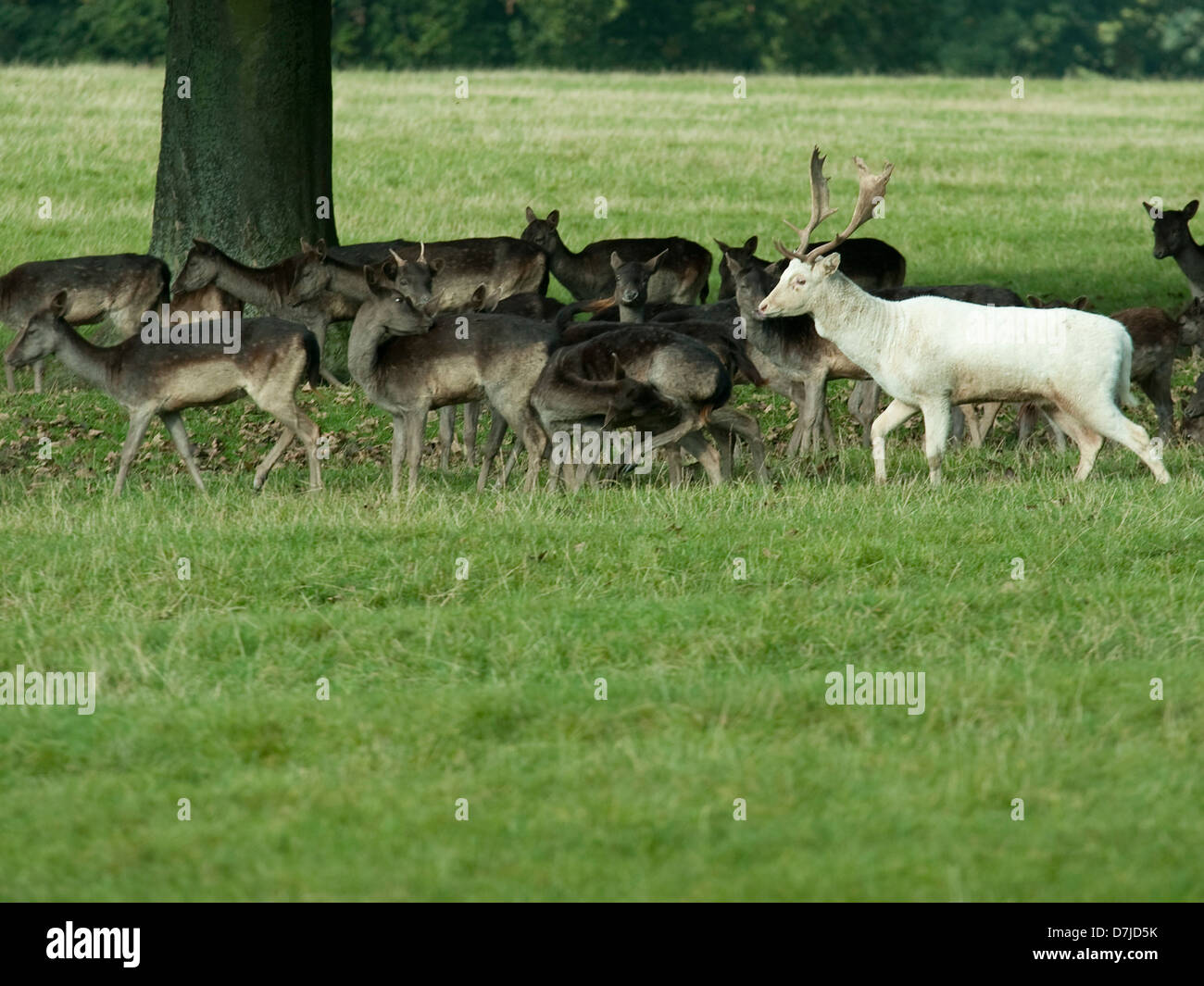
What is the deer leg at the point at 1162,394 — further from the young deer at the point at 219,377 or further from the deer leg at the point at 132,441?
the deer leg at the point at 132,441

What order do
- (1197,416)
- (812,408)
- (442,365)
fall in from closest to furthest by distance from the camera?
(442,365) → (1197,416) → (812,408)

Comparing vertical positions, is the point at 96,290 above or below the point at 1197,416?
above

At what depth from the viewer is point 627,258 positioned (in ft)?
57.3

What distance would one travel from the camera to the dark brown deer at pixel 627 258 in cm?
1730

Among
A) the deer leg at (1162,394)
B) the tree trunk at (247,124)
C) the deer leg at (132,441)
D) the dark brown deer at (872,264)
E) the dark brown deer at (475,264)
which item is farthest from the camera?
the dark brown deer at (872,264)

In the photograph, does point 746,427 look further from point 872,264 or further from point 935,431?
point 872,264

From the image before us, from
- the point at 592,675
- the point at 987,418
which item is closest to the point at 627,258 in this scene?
the point at 987,418

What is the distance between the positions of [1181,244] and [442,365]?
9.57 m

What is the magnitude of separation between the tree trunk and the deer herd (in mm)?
2758

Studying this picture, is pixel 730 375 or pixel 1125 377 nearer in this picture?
pixel 1125 377

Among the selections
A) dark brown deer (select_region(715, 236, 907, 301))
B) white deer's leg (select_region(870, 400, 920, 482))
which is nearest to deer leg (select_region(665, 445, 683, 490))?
white deer's leg (select_region(870, 400, 920, 482))

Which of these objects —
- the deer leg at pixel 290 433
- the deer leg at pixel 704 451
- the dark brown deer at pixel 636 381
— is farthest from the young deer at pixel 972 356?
the deer leg at pixel 290 433

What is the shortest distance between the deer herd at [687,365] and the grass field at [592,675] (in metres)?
0.44
